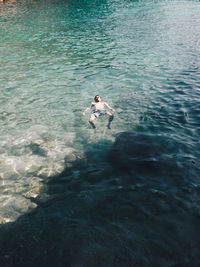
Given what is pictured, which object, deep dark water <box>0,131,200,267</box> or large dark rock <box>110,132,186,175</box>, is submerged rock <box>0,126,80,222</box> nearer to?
deep dark water <box>0,131,200,267</box>

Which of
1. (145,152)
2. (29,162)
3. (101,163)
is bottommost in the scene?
(29,162)

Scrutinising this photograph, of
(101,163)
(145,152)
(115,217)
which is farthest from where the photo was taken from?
(145,152)

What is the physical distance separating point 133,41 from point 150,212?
1121 inches

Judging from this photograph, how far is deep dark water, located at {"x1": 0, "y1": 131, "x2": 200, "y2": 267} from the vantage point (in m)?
5.65

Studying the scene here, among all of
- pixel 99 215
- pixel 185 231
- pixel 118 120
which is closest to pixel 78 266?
pixel 99 215

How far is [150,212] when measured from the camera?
6895 mm

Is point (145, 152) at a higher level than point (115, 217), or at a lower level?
higher

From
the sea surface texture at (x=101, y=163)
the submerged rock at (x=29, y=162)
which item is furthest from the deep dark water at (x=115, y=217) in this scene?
the submerged rock at (x=29, y=162)

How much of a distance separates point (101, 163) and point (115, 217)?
10.2 ft

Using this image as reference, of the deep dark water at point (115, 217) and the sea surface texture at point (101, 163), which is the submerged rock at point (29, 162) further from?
the deep dark water at point (115, 217)

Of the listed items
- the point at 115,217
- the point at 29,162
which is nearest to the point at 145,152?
the point at 115,217

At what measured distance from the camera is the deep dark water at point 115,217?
223 inches

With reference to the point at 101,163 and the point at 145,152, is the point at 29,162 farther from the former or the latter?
the point at 145,152

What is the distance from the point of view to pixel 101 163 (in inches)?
375
